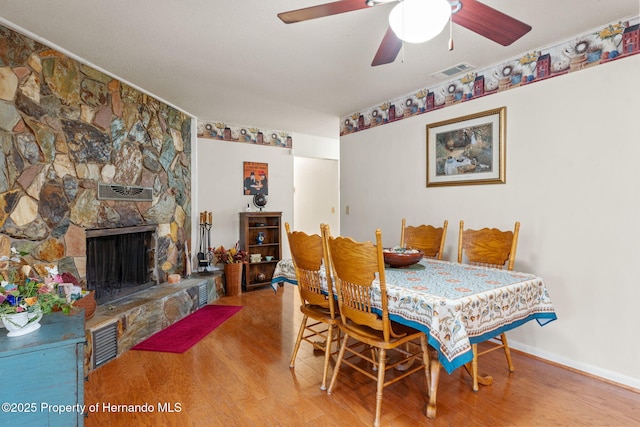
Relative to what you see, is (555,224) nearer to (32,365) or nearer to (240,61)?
(240,61)

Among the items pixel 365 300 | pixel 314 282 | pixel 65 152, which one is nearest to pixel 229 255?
pixel 65 152

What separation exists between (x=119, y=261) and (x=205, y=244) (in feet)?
4.72

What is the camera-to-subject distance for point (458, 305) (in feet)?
5.14

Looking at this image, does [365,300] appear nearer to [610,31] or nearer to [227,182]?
[610,31]

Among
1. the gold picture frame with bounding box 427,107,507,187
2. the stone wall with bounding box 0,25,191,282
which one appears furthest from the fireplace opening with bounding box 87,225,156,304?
the gold picture frame with bounding box 427,107,507,187

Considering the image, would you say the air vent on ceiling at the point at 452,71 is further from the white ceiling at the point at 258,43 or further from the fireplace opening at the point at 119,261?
the fireplace opening at the point at 119,261

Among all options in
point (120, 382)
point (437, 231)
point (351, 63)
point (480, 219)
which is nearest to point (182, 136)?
point (351, 63)

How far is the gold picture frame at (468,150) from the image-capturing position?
9.45 feet

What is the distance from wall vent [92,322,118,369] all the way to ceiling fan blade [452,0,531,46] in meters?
3.02

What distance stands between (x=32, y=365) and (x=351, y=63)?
9.14 ft

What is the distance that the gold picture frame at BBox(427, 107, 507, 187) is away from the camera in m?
2.88

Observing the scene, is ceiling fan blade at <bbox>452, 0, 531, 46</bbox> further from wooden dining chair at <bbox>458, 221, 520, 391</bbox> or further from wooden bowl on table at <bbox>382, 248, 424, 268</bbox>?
wooden bowl on table at <bbox>382, 248, 424, 268</bbox>

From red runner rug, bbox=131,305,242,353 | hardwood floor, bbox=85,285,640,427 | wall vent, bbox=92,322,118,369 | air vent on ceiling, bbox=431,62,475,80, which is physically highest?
air vent on ceiling, bbox=431,62,475,80

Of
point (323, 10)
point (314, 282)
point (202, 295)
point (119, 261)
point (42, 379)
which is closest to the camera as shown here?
point (42, 379)
